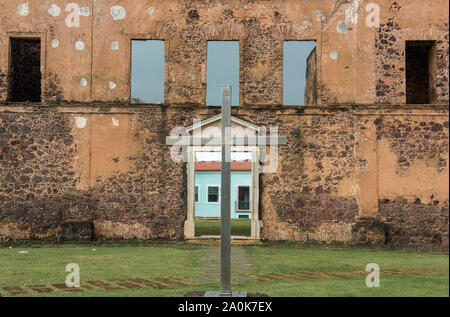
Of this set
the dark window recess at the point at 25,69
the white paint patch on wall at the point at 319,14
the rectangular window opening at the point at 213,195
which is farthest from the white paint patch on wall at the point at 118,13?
the rectangular window opening at the point at 213,195

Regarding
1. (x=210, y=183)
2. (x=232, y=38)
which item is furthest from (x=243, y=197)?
(x=232, y=38)

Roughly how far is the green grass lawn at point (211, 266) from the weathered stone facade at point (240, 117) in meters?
1.13

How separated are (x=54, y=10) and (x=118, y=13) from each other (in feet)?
5.46

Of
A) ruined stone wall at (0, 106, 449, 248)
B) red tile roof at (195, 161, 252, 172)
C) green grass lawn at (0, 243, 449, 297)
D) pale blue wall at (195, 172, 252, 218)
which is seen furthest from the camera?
red tile roof at (195, 161, 252, 172)

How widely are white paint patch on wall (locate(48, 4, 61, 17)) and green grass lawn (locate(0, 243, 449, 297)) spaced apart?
600 cm

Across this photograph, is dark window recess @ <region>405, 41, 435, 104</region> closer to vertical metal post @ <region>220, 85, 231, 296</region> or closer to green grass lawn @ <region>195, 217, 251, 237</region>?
green grass lawn @ <region>195, 217, 251, 237</region>

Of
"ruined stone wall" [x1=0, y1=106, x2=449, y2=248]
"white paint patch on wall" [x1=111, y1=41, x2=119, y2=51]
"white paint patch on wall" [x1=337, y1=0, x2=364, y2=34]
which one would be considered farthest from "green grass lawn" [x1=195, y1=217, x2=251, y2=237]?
"white paint patch on wall" [x1=337, y1=0, x2=364, y2=34]

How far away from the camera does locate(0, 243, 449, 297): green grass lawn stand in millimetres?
6391

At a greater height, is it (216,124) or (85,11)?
(85,11)

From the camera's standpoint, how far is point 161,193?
13922 mm

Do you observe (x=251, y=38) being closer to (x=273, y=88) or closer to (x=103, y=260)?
(x=273, y=88)

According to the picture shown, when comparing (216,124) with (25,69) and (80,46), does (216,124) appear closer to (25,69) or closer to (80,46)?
(80,46)

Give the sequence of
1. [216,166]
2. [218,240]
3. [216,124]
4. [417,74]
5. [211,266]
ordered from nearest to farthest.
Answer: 1. [211,266]
2. [218,240]
3. [216,124]
4. [417,74]
5. [216,166]

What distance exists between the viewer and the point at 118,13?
1438 cm
